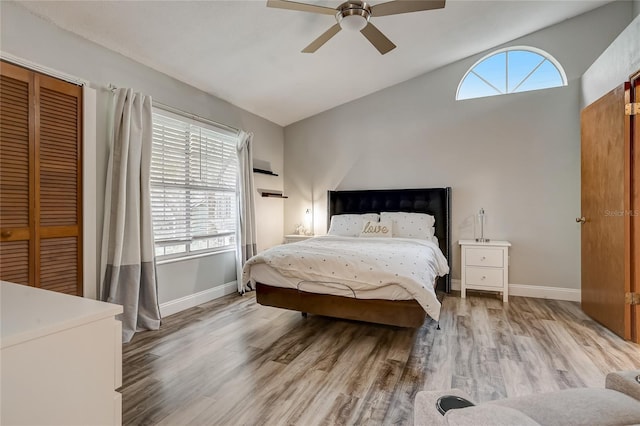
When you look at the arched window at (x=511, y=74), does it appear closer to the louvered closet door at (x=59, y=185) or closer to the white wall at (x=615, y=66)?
the white wall at (x=615, y=66)

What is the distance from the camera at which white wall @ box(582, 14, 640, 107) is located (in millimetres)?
2494

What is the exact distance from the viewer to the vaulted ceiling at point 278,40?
242 centimetres

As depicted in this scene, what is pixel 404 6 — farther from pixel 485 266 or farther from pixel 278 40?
pixel 485 266

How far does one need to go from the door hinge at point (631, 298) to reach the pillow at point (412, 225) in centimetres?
182

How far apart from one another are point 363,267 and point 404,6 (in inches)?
75.5

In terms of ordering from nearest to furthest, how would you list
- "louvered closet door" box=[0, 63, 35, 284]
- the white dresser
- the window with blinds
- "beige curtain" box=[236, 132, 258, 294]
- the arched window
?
the white dresser, "louvered closet door" box=[0, 63, 35, 284], the window with blinds, the arched window, "beige curtain" box=[236, 132, 258, 294]

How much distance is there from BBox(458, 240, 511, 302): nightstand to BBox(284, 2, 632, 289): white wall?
373mm

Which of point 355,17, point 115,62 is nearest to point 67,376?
point 355,17

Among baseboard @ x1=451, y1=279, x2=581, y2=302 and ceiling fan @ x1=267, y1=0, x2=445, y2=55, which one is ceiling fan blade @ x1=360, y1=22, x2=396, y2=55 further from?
baseboard @ x1=451, y1=279, x2=581, y2=302

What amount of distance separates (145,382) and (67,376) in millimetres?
1437

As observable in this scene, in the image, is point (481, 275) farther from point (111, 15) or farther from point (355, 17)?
point (111, 15)

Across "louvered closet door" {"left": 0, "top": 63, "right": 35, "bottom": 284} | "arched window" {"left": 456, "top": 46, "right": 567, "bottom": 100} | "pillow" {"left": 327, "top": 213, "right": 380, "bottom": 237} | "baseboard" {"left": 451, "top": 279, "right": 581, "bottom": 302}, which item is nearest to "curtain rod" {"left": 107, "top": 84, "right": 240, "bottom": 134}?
"louvered closet door" {"left": 0, "top": 63, "right": 35, "bottom": 284}

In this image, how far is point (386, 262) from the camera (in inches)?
96.9

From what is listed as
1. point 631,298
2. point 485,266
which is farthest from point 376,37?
point 631,298
